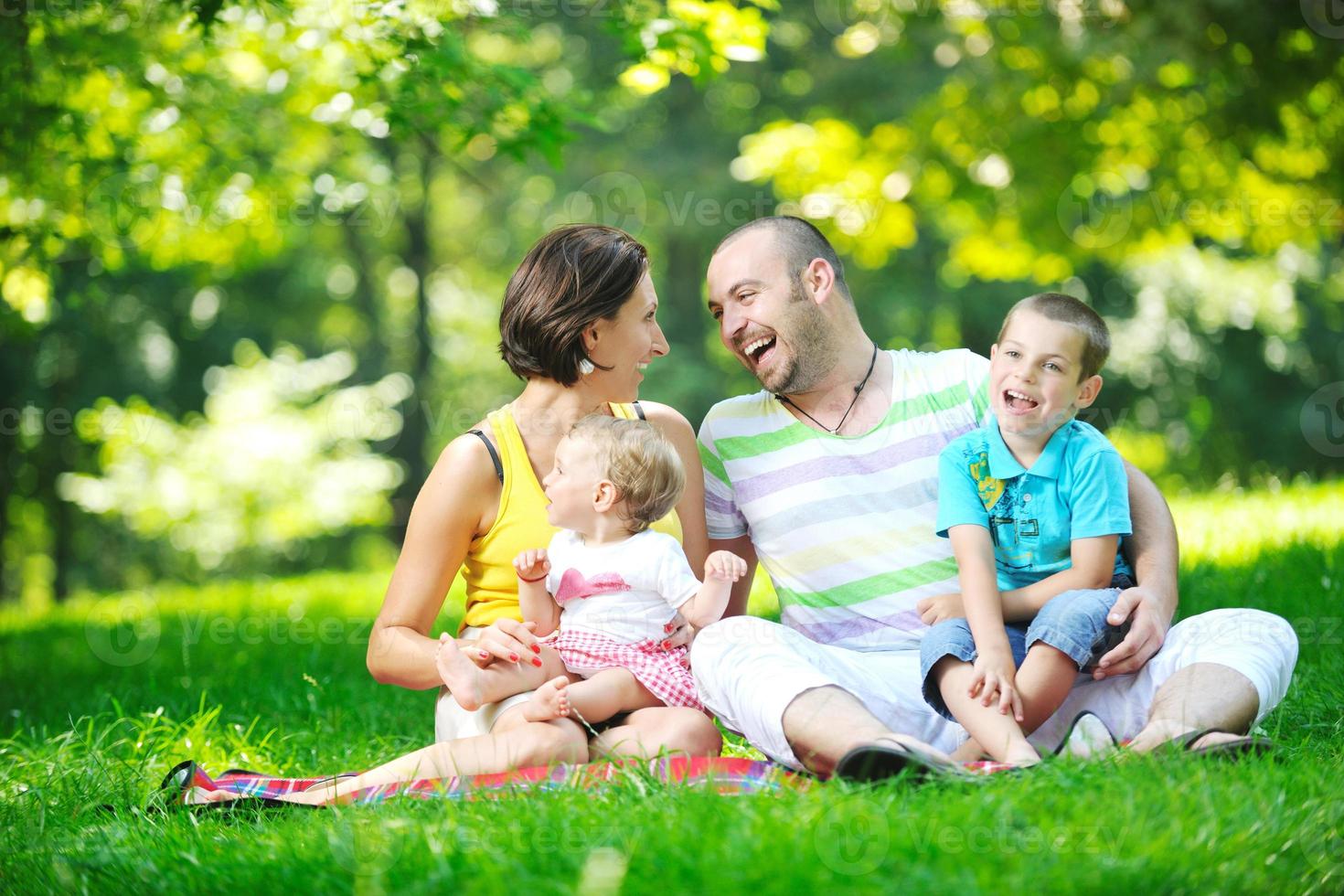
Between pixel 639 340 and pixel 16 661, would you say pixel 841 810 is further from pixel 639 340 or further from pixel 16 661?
pixel 16 661

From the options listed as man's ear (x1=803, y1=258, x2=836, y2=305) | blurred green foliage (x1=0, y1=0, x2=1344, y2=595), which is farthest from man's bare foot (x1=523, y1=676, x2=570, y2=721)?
blurred green foliage (x1=0, y1=0, x2=1344, y2=595)

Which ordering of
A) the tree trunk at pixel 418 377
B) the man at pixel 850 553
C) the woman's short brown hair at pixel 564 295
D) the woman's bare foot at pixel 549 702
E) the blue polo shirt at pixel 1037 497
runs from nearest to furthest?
the man at pixel 850 553
the woman's bare foot at pixel 549 702
the blue polo shirt at pixel 1037 497
the woman's short brown hair at pixel 564 295
the tree trunk at pixel 418 377

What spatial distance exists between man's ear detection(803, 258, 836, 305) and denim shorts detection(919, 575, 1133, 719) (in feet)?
3.55

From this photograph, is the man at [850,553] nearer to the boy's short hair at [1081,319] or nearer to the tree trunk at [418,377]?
the boy's short hair at [1081,319]

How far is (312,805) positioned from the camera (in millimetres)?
3049

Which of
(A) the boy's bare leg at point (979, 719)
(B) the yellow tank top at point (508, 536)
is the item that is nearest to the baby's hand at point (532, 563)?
(B) the yellow tank top at point (508, 536)

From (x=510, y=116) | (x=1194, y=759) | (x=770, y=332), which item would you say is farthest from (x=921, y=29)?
(x=1194, y=759)

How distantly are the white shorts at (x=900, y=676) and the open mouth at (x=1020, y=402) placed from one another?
2.15ft

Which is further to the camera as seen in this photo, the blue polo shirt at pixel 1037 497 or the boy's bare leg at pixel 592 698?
the blue polo shirt at pixel 1037 497

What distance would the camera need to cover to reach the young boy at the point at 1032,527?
2.99 meters

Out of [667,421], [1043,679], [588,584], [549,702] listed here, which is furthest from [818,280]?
[549,702]

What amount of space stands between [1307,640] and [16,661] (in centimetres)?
598

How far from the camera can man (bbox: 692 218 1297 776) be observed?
2912mm

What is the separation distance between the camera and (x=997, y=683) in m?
2.94
